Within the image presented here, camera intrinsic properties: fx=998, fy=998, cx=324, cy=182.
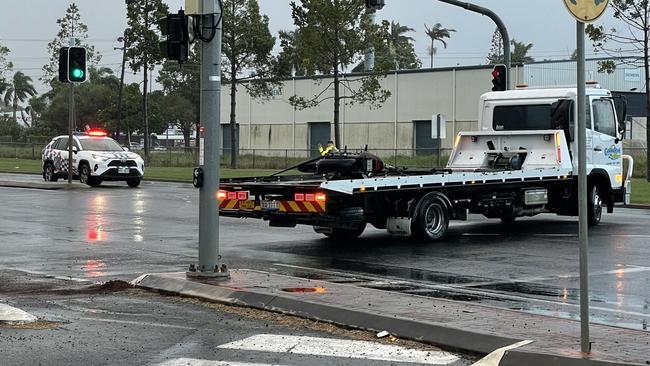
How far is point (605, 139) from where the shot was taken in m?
19.5

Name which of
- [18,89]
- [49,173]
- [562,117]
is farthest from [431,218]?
[18,89]

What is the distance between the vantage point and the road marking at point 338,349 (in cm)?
747

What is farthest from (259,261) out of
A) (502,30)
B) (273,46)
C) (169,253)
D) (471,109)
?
(471,109)

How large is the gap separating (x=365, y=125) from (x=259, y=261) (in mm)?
57299

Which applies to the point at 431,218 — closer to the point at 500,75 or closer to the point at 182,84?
the point at 500,75

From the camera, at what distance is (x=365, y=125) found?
233 feet

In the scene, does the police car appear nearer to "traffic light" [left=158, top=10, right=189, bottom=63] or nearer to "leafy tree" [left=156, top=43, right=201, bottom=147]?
"traffic light" [left=158, top=10, right=189, bottom=63]

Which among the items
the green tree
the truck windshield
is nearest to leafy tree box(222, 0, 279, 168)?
the green tree

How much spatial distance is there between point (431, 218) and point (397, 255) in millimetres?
1876

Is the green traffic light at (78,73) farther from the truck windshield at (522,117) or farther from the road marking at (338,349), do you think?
the road marking at (338,349)

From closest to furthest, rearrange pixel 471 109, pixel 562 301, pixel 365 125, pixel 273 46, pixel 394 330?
pixel 394 330
pixel 562 301
pixel 273 46
pixel 471 109
pixel 365 125

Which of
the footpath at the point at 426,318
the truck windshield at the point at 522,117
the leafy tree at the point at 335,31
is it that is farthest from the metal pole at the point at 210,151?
the leafy tree at the point at 335,31

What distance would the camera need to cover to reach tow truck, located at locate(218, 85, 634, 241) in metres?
14.8

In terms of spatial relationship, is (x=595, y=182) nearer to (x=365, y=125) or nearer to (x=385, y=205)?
(x=385, y=205)
